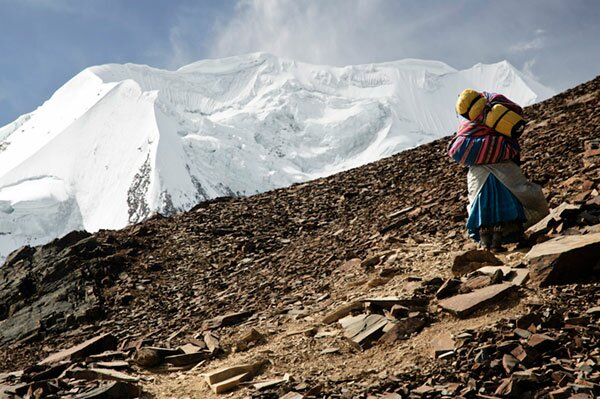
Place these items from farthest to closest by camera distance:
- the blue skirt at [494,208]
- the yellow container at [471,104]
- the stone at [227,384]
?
1. the yellow container at [471,104]
2. the blue skirt at [494,208]
3. the stone at [227,384]

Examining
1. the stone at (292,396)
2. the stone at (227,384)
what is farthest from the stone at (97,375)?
the stone at (292,396)

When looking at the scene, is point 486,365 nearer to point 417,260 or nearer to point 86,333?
point 417,260

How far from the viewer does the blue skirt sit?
7.06m

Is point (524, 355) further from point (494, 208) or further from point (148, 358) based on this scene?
point (148, 358)

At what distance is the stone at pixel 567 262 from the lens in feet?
17.5

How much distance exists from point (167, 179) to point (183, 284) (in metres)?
194

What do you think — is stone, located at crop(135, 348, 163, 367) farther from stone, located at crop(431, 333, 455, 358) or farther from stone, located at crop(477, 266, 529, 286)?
stone, located at crop(477, 266, 529, 286)

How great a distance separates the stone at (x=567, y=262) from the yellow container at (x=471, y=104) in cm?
243

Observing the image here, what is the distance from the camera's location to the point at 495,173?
7363 mm

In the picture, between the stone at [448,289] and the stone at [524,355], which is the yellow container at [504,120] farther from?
the stone at [524,355]

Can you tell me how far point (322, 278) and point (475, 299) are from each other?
384 cm

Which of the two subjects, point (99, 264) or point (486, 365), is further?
point (99, 264)

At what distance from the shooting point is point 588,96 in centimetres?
1392

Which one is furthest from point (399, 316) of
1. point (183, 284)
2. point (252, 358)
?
point (183, 284)
